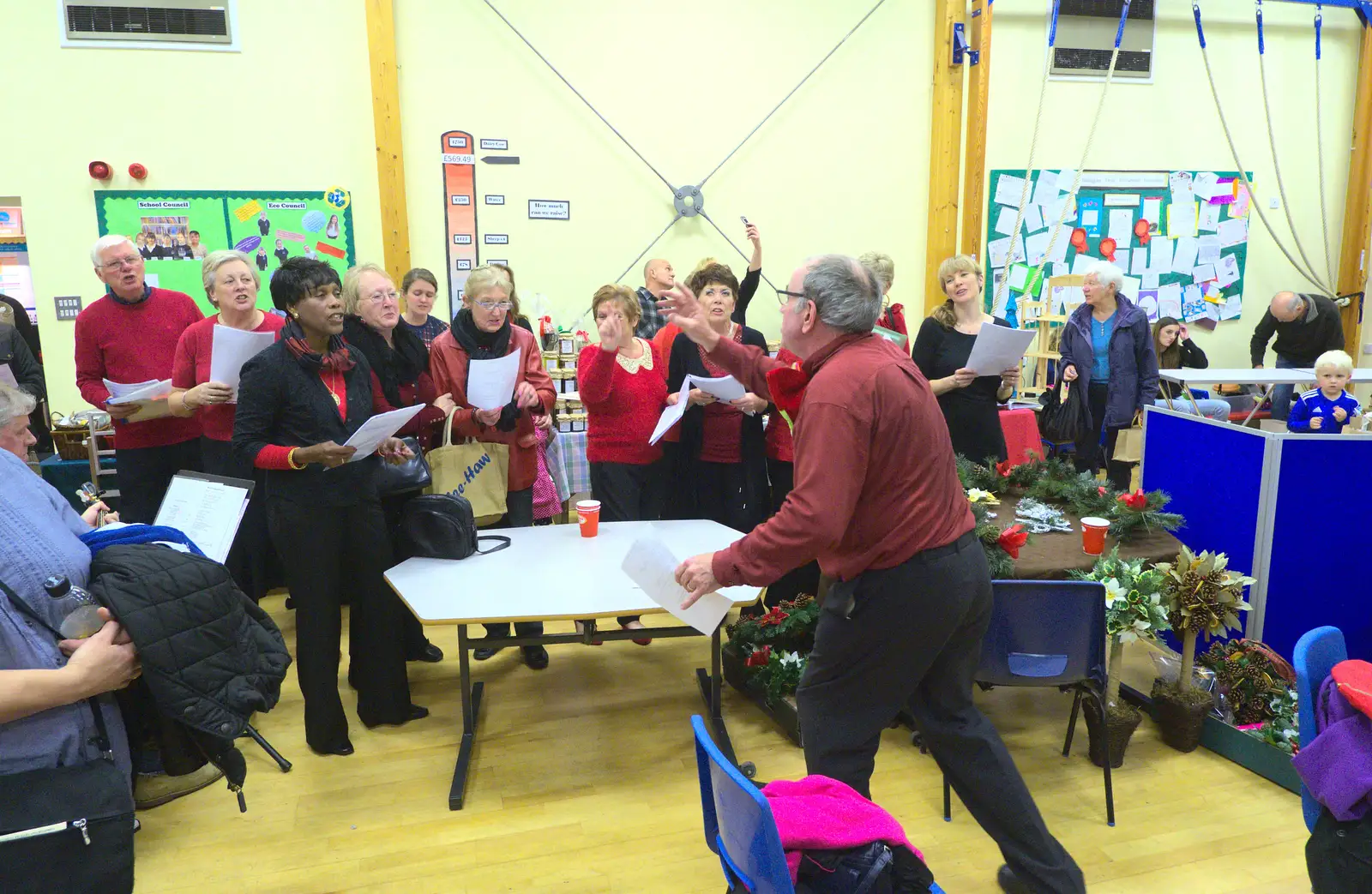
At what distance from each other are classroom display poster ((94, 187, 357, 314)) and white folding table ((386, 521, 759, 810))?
134 inches

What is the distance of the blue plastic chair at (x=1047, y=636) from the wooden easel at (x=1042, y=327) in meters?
4.45

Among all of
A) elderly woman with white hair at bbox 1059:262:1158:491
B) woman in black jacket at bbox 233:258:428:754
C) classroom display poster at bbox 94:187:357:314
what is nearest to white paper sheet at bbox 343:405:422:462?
woman in black jacket at bbox 233:258:428:754

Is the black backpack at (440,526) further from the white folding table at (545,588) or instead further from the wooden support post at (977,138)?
the wooden support post at (977,138)

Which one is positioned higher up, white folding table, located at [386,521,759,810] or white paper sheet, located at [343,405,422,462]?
white paper sheet, located at [343,405,422,462]

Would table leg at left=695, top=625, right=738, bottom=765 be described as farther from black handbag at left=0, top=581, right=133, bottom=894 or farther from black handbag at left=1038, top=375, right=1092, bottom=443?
black handbag at left=1038, top=375, right=1092, bottom=443

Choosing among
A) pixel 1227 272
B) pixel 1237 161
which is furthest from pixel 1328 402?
pixel 1227 272

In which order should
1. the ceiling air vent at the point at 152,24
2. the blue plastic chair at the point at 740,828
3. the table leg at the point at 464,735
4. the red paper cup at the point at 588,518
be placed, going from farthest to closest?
the ceiling air vent at the point at 152,24
the red paper cup at the point at 588,518
the table leg at the point at 464,735
the blue plastic chair at the point at 740,828

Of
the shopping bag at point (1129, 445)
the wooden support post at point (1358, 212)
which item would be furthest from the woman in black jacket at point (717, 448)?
the wooden support post at point (1358, 212)

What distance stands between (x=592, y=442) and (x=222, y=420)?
57.5 inches

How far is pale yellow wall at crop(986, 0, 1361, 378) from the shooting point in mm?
6953

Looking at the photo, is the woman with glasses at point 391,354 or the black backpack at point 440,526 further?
the woman with glasses at point 391,354

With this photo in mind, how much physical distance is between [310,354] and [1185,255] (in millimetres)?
7289

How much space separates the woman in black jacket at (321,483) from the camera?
2.67 meters

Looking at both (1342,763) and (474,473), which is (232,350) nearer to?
(474,473)
